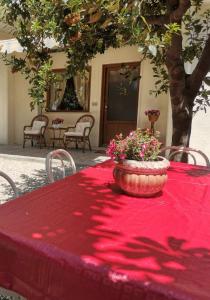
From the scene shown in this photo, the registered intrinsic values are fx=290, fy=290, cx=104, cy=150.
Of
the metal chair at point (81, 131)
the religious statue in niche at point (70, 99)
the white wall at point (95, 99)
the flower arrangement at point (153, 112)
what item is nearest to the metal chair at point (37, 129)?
the white wall at point (95, 99)

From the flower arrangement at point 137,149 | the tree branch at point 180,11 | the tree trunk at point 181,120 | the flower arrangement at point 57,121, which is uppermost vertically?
the tree branch at point 180,11

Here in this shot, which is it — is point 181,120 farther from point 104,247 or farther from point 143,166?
point 104,247

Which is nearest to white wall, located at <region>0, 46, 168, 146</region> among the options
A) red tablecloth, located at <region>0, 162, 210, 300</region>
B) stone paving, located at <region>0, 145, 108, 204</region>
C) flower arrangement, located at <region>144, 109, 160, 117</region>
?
flower arrangement, located at <region>144, 109, 160, 117</region>

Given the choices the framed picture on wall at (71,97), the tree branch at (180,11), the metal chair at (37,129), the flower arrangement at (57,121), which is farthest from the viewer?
the framed picture on wall at (71,97)

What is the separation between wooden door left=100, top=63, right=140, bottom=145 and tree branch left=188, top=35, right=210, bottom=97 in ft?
16.9

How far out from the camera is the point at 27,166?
600 cm

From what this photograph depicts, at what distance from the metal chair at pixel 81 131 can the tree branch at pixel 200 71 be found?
16.6ft

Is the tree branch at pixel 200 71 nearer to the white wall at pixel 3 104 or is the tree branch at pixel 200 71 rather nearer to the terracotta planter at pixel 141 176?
the terracotta planter at pixel 141 176

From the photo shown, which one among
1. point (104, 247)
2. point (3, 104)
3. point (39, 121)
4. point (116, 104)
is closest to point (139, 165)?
point (104, 247)

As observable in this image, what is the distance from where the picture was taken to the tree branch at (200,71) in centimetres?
260

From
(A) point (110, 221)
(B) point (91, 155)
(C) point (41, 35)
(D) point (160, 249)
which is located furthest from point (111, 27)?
(B) point (91, 155)

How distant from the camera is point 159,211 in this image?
1.49m

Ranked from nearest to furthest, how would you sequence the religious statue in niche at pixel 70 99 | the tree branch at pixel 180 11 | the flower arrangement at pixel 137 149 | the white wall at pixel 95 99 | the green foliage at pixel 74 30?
the green foliage at pixel 74 30
the flower arrangement at pixel 137 149
the tree branch at pixel 180 11
the white wall at pixel 95 99
the religious statue in niche at pixel 70 99

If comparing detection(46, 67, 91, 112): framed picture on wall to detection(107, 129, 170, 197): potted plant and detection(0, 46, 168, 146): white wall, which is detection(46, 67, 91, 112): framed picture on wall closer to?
detection(0, 46, 168, 146): white wall
